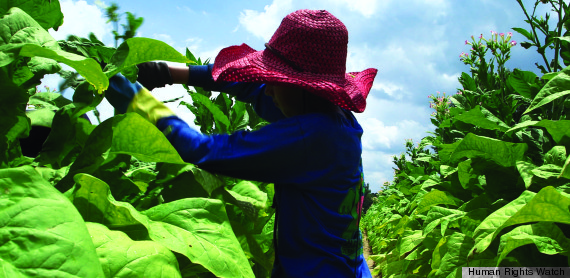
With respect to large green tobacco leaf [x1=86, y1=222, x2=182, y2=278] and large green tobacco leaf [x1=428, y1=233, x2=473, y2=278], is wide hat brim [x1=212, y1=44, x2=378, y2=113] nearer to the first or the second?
large green tobacco leaf [x1=86, y1=222, x2=182, y2=278]

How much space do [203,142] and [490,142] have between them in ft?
6.62

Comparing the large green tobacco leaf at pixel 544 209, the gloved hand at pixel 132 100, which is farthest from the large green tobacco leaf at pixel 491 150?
the gloved hand at pixel 132 100

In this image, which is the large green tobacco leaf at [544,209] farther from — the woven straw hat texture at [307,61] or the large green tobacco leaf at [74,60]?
the large green tobacco leaf at [74,60]

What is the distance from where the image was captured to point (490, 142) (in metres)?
2.79

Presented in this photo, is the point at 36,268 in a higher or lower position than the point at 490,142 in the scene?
lower

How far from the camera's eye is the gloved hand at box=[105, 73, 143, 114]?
54.6 inches

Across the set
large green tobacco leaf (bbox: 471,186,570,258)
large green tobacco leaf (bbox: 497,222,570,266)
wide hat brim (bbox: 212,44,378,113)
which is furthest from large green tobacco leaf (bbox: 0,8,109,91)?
large green tobacco leaf (bbox: 497,222,570,266)

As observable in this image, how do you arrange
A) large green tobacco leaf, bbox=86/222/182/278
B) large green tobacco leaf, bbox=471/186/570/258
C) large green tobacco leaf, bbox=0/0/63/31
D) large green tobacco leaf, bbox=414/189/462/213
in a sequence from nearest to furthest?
1. large green tobacco leaf, bbox=86/222/182/278
2. large green tobacco leaf, bbox=0/0/63/31
3. large green tobacco leaf, bbox=471/186/570/258
4. large green tobacco leaf, bbox=414/189/462/213

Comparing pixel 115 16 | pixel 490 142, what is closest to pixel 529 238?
pixel 490 142

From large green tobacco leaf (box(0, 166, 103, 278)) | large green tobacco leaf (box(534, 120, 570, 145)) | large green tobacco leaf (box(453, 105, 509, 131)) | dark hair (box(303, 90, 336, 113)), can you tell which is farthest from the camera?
large green tobacco leaf (box(453, 105, 509, 131))

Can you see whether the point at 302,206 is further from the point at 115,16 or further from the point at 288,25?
the point at 115,16

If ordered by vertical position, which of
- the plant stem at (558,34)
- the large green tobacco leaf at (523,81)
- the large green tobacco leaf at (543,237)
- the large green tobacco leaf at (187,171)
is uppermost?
the plant stem at (558,34)

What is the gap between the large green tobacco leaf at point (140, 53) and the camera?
1.14 metres

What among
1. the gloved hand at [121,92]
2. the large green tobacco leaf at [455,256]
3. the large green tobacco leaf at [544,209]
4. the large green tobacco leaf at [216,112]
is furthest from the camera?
the large green tobacco leaf at [455,256]
